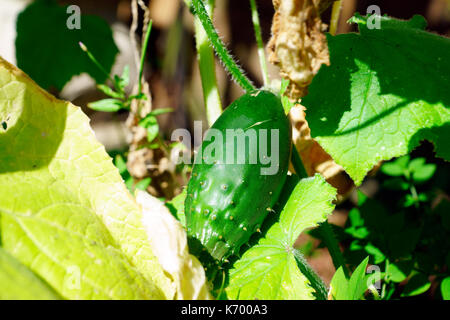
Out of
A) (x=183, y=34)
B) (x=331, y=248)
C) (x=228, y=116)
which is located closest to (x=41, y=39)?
(x=183, y=34)

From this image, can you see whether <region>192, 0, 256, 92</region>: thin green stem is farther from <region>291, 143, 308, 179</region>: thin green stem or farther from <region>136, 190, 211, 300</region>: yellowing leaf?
<region>136, 190, 211, 300</region>: yellowing leaf

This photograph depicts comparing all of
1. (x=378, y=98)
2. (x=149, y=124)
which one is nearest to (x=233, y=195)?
(x=378, y=98)

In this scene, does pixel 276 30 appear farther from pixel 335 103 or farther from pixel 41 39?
pixel 41 39

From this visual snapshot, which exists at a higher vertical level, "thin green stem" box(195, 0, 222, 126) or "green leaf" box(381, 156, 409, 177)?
"thin green stem" box(195, 0, 222, 126)

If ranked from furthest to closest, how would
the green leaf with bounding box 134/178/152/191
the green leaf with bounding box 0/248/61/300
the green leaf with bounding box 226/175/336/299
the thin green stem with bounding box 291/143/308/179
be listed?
the green leaf with bounding box 134/178/152/191
the thin green stem with bounding box 291/143/308/179
the green leaf with bounding box 226/175/336/299
the green leaf with bounding box 0/248/61/300

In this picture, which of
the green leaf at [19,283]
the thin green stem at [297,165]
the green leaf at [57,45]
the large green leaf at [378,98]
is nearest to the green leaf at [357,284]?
the large green leaf at [378,98]

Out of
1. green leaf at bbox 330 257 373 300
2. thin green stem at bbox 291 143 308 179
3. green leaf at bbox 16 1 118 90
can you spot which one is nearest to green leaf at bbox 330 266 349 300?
green leaf at bbox 330 257 373 300
